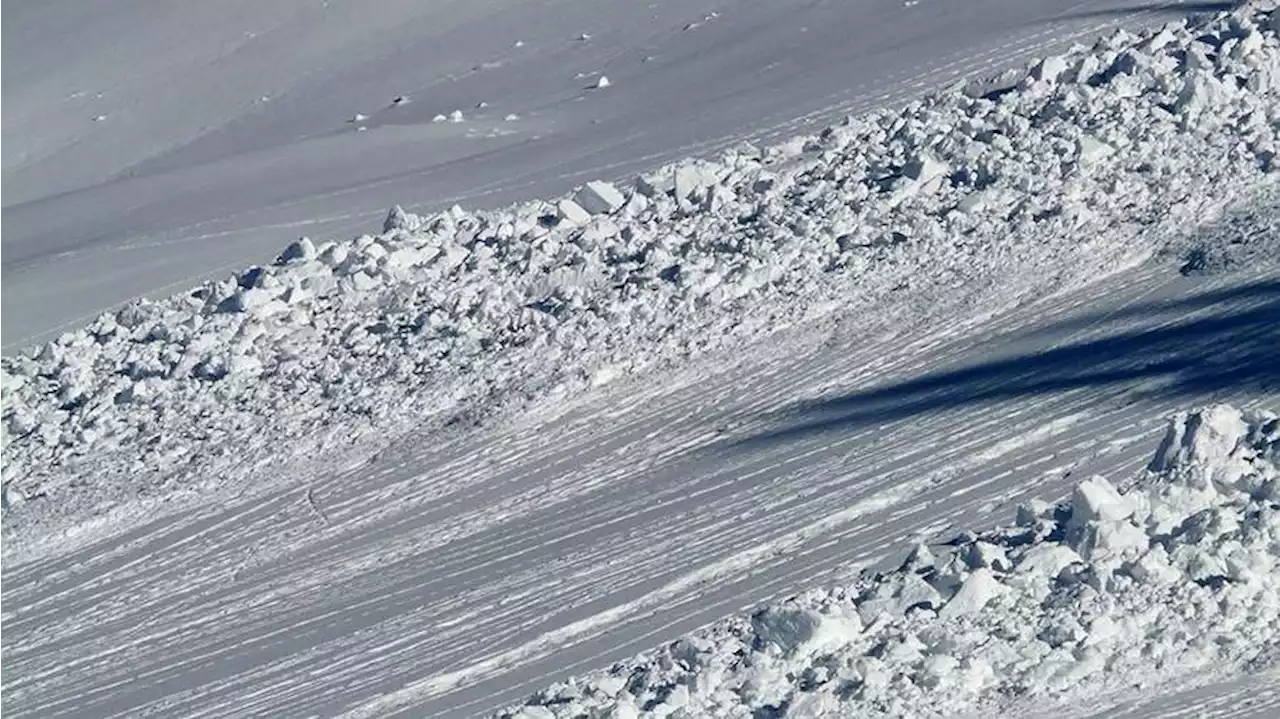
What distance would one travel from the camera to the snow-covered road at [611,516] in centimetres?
618

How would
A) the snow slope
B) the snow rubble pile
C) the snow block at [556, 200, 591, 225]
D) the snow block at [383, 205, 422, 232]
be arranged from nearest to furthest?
the snow rubble pile → the snow block at [556, 200, 591, 225] → the snow block at [383, 205, 422, 232] → the snow slope

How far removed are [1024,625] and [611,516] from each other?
1.75m

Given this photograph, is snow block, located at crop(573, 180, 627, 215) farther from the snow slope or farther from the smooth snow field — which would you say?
the snow slope

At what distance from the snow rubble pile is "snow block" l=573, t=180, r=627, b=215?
3011 mm

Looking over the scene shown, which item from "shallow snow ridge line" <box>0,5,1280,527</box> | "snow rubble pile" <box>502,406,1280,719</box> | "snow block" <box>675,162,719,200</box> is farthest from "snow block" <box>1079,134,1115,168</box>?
"snow rubble pile" <box>502,406,1280,719</box>

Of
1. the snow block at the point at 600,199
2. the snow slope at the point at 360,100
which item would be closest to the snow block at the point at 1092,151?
the snow slope at the point at 360,100

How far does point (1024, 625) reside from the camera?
542 cm

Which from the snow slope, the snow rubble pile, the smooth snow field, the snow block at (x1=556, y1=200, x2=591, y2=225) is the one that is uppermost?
the snow slope

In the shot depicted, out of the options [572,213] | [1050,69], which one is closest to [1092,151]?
[1050,69]

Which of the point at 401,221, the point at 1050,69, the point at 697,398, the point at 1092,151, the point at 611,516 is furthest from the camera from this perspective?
the point at 1050,69

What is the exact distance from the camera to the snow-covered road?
618cm

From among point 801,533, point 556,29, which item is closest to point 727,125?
point 556,29

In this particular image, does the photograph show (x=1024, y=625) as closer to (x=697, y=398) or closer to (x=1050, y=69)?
(x=697, y=398)

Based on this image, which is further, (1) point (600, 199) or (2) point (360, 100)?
(2) point (360, 100)
